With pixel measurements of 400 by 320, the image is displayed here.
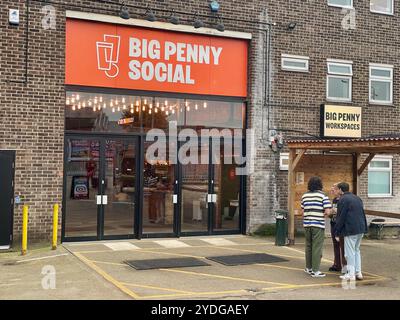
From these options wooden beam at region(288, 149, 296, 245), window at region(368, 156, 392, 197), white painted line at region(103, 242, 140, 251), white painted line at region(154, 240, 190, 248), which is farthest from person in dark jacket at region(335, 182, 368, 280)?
window at region(368, 156, 392, 197)

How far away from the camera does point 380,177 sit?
16500mm

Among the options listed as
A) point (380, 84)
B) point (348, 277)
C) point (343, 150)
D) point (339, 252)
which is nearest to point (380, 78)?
point (380, 84)

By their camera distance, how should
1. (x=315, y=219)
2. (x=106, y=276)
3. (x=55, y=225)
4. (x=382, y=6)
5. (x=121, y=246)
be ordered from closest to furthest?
(x=106, y=276) < (x=315, y=219) < (x=55, y=225) < (x=121, y=246) < (x=382, y=6)

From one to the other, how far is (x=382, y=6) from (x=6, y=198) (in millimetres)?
12623

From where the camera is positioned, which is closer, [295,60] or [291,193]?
[291,193]

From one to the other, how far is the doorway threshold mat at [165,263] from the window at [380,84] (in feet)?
28.6

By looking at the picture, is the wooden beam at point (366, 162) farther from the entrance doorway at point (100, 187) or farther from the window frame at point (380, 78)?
the entrance doorway at point (100, 187)

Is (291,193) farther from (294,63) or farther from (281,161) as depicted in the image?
(294,63)

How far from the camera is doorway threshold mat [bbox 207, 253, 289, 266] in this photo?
35.1ft

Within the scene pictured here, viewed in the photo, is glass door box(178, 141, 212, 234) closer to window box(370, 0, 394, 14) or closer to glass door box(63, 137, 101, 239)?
glass door box(63, 137, 101, 239)

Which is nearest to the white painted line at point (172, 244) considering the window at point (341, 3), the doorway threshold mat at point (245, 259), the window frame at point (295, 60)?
the doorway threshold mat at point (245, 259)

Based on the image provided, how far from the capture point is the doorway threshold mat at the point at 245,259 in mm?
10697

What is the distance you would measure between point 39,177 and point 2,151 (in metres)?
1.03

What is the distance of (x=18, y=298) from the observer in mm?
7633
